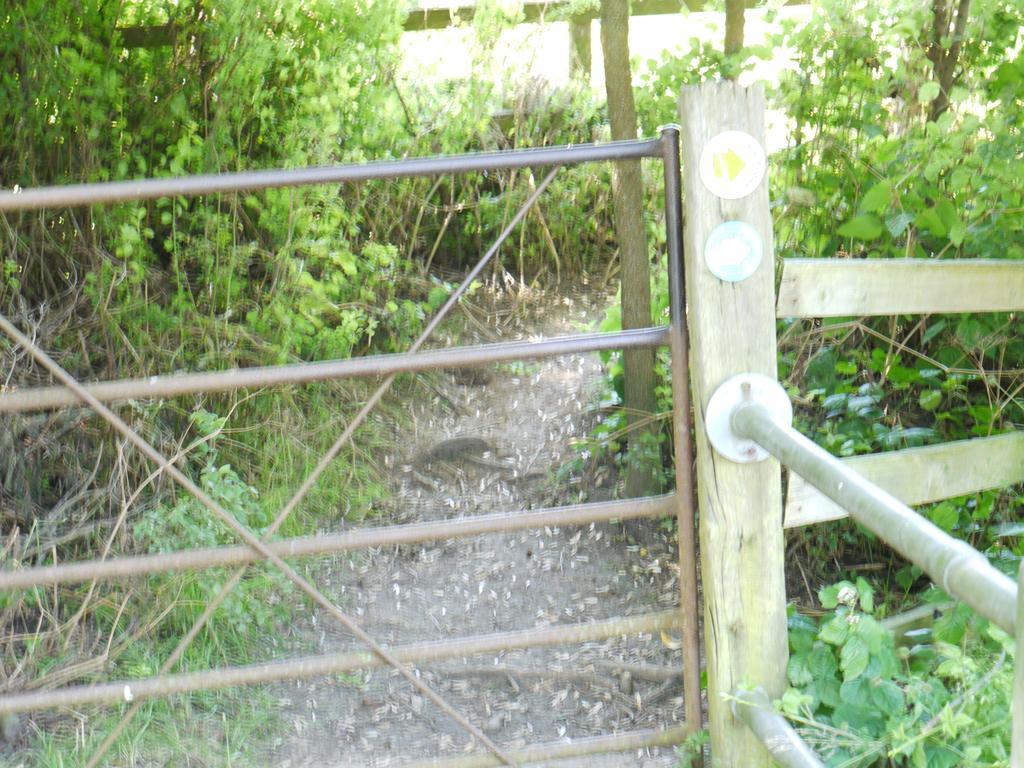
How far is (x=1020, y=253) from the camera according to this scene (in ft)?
9.16

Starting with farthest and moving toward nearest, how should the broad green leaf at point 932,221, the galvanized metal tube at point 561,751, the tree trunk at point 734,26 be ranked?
the tree trunk at point 734,26 → the broad green leaf at point 932,221 → the galvanized metal tube at point 561,751

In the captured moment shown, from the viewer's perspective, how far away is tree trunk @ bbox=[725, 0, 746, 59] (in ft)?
12.8

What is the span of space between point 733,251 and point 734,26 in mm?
2233

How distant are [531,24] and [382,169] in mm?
3839

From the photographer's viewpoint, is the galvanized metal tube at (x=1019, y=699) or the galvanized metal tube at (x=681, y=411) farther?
the galvanized metal tube at (x=681, y=411)

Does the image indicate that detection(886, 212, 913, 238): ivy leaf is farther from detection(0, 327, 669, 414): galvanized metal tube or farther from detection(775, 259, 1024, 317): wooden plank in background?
detection(0, 327, 669, 414): galvanized metal tube

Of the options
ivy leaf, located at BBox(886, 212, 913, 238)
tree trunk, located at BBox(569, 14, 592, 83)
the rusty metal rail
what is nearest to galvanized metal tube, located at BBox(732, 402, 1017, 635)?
the rusty metal rail

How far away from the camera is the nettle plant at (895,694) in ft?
6.39

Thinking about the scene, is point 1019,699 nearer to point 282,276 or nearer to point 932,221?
point 932,221

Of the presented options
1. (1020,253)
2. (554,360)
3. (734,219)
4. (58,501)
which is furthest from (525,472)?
(734,219)

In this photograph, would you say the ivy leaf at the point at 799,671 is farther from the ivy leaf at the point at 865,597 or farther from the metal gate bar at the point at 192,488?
the metal gate bar at the point at 192,488

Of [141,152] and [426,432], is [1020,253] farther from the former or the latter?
[141,152]

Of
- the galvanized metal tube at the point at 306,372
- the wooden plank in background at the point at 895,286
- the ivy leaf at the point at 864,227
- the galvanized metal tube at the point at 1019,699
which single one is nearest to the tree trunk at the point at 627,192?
the ivy leaf at the point at 864,227

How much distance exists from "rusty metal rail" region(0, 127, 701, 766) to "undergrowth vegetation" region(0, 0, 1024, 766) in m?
0.54
